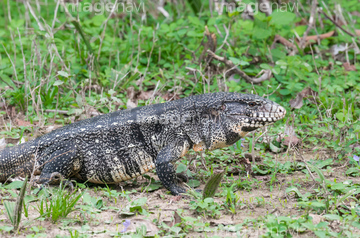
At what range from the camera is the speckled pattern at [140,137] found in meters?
5.46

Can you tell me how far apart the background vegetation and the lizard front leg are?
0.53 ft

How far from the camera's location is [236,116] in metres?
5.47

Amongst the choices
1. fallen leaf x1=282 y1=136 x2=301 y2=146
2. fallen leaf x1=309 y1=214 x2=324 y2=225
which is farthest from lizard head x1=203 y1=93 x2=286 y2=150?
fallen leaf x1=309 y1=214 x2=324 y2=225

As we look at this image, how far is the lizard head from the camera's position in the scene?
541 centimetres

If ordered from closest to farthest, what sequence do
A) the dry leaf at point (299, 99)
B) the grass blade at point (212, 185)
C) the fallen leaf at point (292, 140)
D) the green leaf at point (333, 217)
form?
the green leaf at point (333, 217)
the grass blade at point (212, 185)
the fallen leaf at point (292, 140)
the dry leaf at point (299, 99)

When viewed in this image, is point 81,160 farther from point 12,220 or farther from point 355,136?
point 355,136

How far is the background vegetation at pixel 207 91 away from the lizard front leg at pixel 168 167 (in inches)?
6.3

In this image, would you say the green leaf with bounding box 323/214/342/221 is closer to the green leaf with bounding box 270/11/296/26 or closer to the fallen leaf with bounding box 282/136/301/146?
the fallen leaf with bounding box 282/136/301/146

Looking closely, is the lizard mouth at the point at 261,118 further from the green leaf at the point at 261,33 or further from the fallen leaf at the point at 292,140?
the green leaf at the point at 261,33

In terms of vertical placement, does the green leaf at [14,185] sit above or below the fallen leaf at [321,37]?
below

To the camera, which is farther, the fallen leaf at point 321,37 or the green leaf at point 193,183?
the fallen leaf at point 321,37

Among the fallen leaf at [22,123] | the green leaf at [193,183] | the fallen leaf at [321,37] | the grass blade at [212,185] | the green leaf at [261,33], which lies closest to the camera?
the grass blade at [212,185]

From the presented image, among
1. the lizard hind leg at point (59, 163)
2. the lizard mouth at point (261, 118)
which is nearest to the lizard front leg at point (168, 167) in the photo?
the lizard mouth at point (261, 118)

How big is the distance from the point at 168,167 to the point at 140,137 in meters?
0.57
